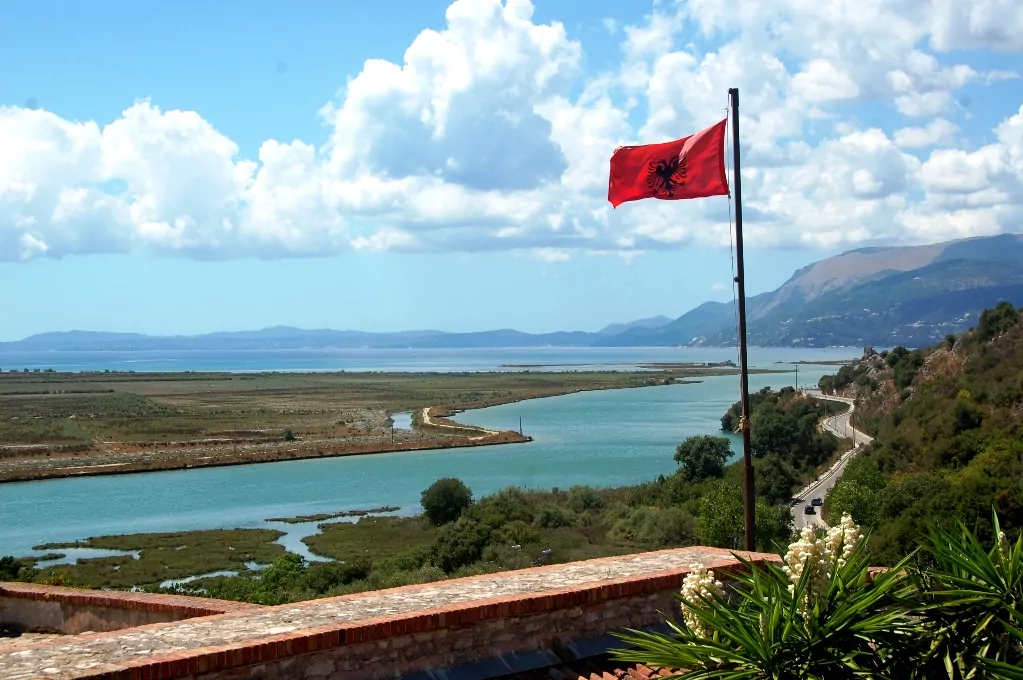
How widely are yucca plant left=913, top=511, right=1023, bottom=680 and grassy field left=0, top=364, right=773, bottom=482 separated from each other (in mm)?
59717

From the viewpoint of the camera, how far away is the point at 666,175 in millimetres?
10727

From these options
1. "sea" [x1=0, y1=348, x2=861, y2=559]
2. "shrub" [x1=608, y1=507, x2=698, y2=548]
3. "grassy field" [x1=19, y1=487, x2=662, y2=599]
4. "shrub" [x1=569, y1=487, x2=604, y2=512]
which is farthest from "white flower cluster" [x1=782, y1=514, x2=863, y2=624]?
"shrub" [x1=569, y1=487, x2=604, y2=512]

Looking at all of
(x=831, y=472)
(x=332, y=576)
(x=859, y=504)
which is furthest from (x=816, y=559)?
(x=831, y=472)

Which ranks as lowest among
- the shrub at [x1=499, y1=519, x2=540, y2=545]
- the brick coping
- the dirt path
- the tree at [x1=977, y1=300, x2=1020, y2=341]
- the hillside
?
the dirt path

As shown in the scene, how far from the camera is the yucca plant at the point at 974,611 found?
192 inches

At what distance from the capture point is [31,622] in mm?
9078

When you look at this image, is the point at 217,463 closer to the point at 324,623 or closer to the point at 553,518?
the point at 553,518

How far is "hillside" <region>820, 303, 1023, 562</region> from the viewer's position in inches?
1035

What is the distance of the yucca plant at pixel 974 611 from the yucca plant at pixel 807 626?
11cm

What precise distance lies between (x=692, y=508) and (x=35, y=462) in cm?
4341

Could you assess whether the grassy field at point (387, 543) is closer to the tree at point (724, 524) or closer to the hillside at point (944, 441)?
the tree at point (724, 524)

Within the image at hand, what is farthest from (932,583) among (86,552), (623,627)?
(86,552)

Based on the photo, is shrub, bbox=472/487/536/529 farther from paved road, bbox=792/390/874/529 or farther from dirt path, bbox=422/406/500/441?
dirt path, bbox=422/406/500/441

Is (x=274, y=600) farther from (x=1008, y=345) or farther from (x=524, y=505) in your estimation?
(x=1008, y=345)
